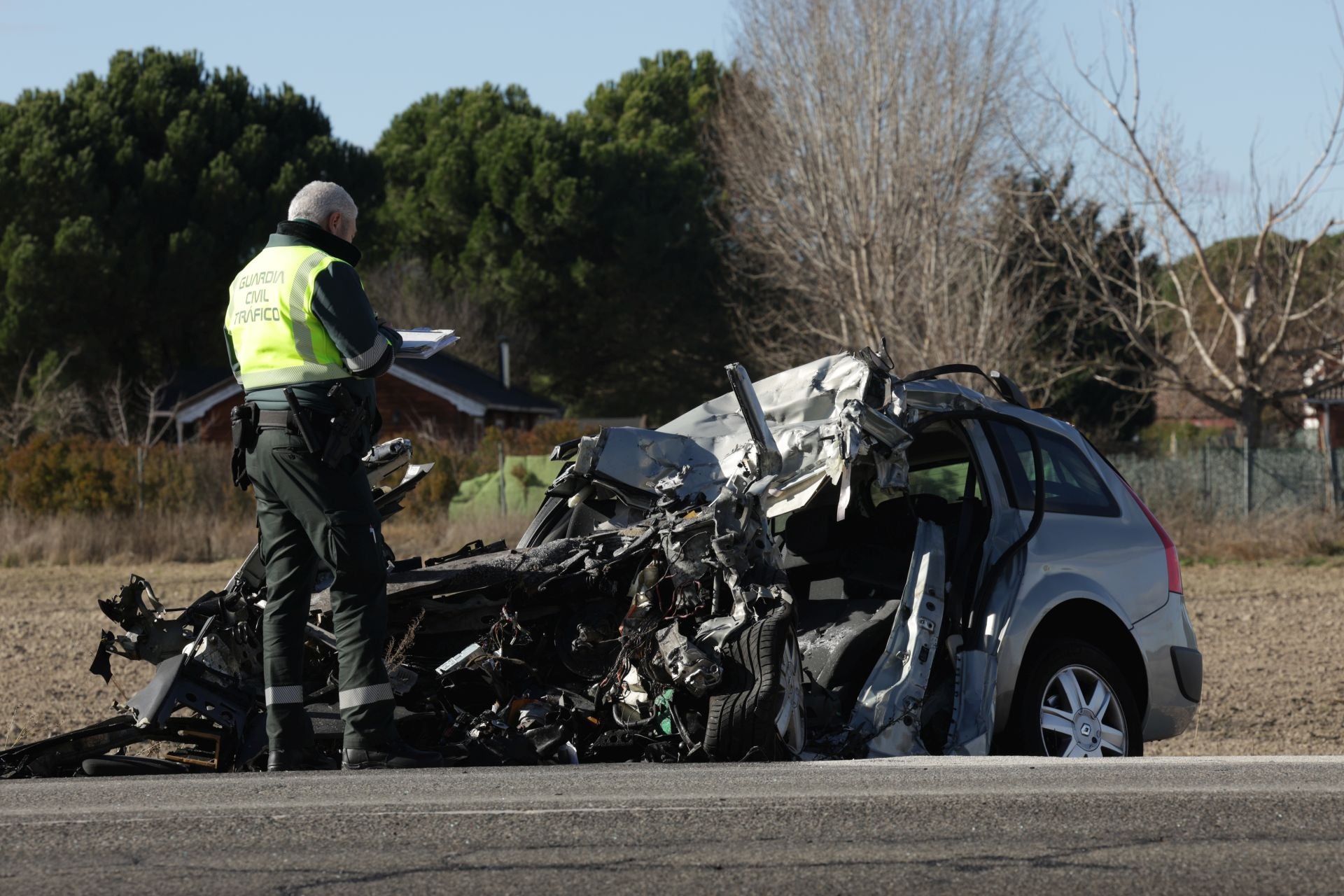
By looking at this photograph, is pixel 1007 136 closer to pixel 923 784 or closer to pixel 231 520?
pixel 231 520

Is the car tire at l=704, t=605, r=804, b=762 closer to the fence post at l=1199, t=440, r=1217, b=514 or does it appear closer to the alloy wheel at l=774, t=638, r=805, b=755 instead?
the alloy wheel at l=774, t=638, r=805, b=755

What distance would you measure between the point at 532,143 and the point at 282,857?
150 ft

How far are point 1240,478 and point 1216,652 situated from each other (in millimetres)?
12349

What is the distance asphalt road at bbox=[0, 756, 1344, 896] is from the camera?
3455mm

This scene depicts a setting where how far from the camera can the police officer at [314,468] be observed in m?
5.26

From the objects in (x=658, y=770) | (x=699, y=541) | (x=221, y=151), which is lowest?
(x=658, y=770)

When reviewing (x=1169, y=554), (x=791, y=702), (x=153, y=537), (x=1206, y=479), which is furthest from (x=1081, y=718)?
(x=1206, y=479)

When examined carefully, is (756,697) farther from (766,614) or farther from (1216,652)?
(1216,652)

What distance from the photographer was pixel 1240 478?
24.1 metres

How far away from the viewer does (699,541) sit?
18.2ft

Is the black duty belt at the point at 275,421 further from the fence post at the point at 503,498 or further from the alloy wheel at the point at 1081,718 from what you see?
the fence post at the point at 503,498

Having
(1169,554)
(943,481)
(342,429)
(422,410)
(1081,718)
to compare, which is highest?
(422,410)

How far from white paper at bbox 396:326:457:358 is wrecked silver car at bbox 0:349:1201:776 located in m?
0.47

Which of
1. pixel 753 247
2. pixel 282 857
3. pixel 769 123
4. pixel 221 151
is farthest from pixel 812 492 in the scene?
pixel 221 151
